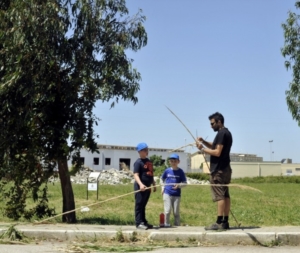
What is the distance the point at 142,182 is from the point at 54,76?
13.7ft

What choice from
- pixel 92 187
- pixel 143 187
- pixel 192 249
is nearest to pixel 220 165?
pixel 143 187

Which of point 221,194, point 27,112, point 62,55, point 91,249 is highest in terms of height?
point 62,55

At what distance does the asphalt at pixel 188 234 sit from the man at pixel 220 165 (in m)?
0.37

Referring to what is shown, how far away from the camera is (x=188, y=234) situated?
33.1 ft

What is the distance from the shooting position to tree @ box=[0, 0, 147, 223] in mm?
13281

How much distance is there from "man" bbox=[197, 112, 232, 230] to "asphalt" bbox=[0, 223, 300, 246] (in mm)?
372

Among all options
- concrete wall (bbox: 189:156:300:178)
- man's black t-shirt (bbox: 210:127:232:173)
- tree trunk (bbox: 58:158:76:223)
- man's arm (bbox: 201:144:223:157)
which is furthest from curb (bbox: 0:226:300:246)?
concrete wall (bbox: 189:156:300:178)

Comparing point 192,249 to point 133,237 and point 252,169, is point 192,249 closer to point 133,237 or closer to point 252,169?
point 133,237

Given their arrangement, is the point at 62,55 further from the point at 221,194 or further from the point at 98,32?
the point at 221,194

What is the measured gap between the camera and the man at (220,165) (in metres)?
10.3

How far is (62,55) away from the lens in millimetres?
13805

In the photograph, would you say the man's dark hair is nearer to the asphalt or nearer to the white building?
the asphalt

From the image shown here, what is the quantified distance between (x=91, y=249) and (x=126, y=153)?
3593 inches

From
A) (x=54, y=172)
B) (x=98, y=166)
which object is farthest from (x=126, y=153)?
(x=54, y=172)
